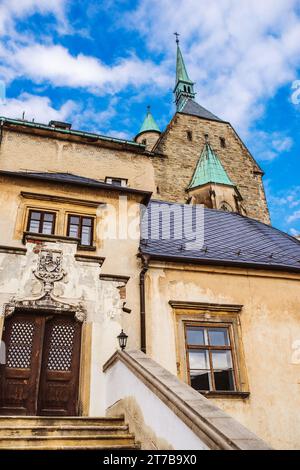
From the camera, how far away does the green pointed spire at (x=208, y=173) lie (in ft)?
87.9

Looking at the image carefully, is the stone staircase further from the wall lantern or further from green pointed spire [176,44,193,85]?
green pointed spire [176,44,193,85]

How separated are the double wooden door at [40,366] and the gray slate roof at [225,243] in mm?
3326

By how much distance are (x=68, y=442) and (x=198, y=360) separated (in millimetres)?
5499

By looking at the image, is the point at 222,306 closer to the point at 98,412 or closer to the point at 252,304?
the point at 252,304

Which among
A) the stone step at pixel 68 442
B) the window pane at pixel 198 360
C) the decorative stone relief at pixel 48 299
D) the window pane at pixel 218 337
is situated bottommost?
the stone step at pixel 68 442

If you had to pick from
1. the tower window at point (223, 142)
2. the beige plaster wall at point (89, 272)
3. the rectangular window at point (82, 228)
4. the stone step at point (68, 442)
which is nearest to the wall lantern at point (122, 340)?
the beige plaster wall at point (89, 272)

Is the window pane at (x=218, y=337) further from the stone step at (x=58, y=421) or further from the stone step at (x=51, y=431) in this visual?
the stone step at (x=51, y=431)

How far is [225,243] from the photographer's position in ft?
44.5

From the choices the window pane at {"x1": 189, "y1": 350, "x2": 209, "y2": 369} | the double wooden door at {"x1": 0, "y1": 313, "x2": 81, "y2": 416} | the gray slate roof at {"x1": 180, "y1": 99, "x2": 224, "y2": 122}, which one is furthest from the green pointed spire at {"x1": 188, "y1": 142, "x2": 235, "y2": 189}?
the double wooden door at {"x1": 0, "y1": 313, "x2": 81, "y2": 416}

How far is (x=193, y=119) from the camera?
3319cm

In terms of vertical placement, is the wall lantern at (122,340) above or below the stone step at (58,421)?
above

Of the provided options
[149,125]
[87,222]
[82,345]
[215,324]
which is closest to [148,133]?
[149,125]

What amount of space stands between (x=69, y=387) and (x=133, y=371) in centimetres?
296
